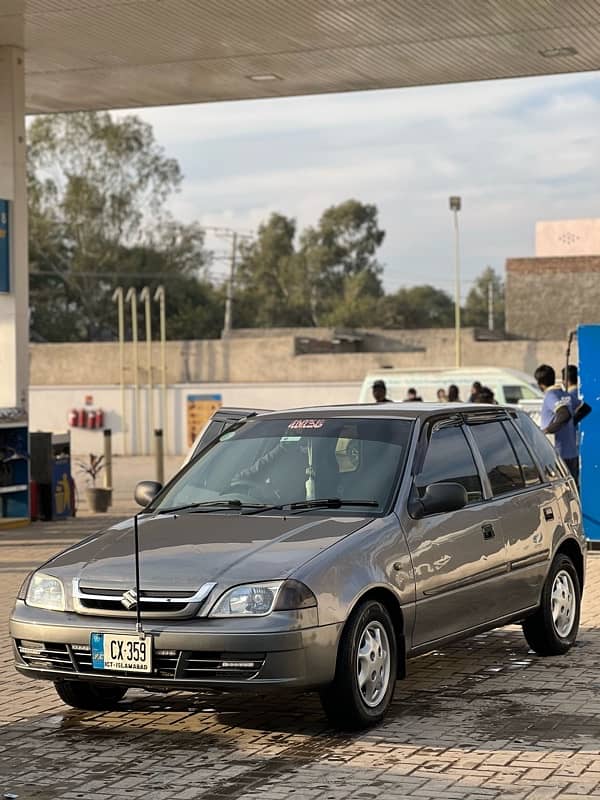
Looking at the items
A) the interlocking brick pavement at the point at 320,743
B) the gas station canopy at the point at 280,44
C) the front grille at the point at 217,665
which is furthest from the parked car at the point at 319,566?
the gas station canopy at the point at 280,44

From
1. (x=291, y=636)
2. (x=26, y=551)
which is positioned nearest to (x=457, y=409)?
(x=291, y=636)

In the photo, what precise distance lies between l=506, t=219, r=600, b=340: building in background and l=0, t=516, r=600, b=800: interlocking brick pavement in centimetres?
4725

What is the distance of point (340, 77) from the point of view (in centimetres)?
2119

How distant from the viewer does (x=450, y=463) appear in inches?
336

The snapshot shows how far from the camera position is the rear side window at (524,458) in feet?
30.8

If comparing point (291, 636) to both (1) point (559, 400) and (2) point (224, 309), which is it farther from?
(2) point (224, 309)

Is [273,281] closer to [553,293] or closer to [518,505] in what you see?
[553,293]

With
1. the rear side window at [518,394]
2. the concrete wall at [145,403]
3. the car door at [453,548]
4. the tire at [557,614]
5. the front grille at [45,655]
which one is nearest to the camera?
the front grille at [45,655]

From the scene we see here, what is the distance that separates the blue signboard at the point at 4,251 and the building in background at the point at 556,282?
3789 cm

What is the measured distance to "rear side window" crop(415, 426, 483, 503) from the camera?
27.1ft

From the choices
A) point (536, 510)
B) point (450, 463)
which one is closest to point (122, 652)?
point (450, 463)

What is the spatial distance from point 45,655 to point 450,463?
8.72ft

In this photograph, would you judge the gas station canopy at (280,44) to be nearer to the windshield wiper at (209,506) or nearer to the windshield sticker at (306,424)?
the windshield sticker at (306,424)

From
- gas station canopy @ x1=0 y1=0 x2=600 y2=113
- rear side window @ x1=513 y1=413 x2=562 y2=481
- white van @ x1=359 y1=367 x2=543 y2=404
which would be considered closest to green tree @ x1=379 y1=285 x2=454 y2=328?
white van @ x1=359 y1=367 x2=543 y2=404
